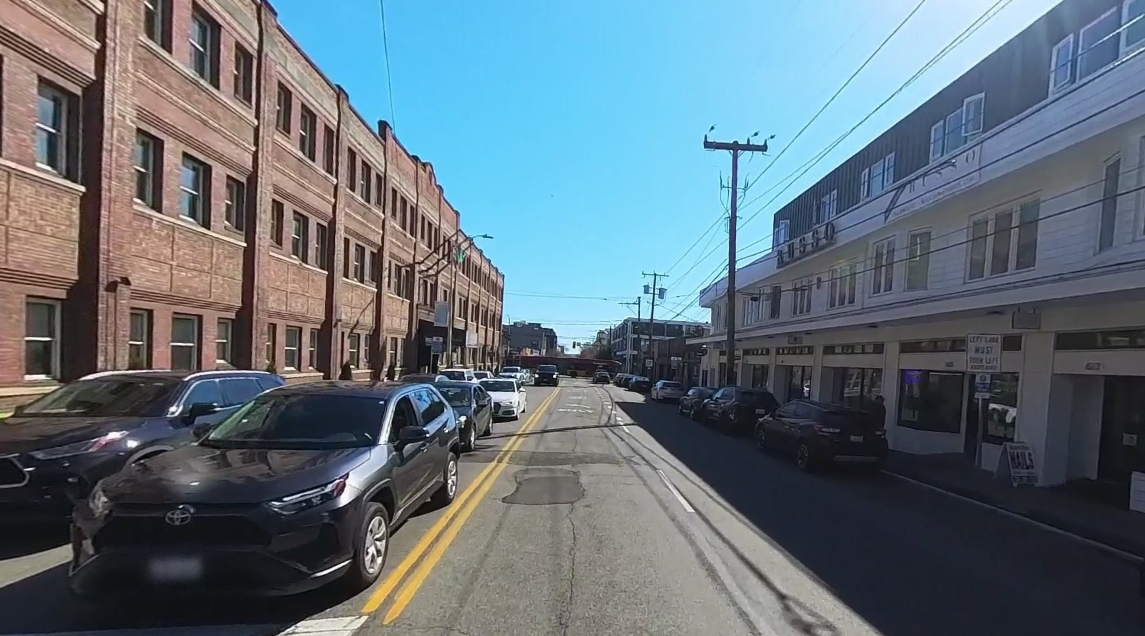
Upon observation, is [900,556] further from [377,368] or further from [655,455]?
[377,368]

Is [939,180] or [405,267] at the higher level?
[939,180]

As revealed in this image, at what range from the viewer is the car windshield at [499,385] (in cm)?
2236

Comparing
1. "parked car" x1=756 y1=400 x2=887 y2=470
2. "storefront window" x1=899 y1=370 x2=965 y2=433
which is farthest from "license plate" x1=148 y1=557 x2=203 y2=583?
"storefront window" x1=899 y1=370 x2=965 y2=433

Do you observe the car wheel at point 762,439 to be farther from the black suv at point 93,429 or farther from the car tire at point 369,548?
the car tire at point 369,548

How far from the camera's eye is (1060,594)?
639 cm

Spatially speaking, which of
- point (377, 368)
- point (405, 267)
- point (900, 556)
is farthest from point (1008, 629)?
point (405, 267)

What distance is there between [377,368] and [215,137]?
1600cm

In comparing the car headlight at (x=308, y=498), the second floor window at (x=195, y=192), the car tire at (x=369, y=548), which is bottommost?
the car tire at (x=369, y=548)

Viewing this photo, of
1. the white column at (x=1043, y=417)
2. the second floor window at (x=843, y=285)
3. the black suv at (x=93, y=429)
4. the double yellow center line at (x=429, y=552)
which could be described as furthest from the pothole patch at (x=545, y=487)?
the second floor window at (x=843, y=285)

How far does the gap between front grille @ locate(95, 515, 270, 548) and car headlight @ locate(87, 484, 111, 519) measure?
0.11m

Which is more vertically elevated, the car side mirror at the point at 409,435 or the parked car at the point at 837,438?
the car side mirror at the point at 409,435

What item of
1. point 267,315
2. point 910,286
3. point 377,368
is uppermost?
point 910,286

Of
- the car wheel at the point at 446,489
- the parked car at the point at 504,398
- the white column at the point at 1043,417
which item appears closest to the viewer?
the car wheel at the point at 446,489

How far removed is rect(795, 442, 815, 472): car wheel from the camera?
562 inches
